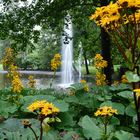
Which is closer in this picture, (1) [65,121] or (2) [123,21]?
(2) [123,21]

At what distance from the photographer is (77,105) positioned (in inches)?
216

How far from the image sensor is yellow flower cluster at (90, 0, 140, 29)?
2.53m

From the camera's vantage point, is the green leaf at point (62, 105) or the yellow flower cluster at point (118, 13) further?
the green leaf at point (62, 105)

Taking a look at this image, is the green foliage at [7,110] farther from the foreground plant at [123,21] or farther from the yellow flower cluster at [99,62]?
the foreground plant at [123,21]

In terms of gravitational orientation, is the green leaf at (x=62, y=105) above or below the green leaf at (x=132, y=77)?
below

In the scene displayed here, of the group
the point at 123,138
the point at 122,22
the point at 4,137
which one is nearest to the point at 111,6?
the point at 122,22

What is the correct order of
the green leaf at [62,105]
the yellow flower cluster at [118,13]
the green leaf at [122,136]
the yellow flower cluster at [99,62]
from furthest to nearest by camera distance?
the yellow flower cluster at [99,62]
the green leaf at [62,105]
the green leaf at [122,136]
the yellow flower cluster at [118,13]

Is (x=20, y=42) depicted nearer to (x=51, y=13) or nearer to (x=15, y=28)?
(x=15, y=28)

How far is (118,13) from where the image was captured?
8.54ft

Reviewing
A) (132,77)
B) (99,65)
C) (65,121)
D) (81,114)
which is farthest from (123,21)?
(99,65)

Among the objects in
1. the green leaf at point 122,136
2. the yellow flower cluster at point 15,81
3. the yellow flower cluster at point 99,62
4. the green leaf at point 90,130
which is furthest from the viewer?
the yellow flower cluster at point 99,62

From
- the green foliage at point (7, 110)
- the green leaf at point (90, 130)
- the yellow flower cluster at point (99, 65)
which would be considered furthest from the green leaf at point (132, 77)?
the yellow flower cluster at point (99, 65)

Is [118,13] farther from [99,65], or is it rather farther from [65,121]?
[99,65]

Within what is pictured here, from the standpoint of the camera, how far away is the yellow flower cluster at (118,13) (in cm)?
253
